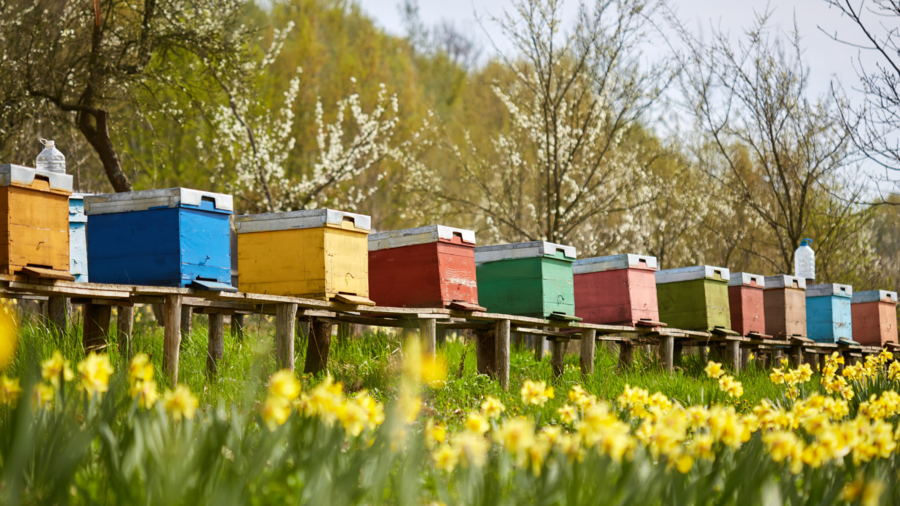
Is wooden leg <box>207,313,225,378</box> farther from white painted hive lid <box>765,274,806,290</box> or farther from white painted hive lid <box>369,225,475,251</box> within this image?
white painted hive lid <box>765,274,806,290</box>

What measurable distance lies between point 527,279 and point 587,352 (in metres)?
1.60

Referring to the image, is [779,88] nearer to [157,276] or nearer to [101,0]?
[101,0]

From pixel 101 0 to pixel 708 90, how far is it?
1147cm

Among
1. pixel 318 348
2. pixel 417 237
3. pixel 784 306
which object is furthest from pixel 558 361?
pixel 784 306

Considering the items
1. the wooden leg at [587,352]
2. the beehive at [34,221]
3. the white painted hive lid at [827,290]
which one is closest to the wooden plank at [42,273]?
the beehive at [34,221]

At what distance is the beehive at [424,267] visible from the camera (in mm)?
8523

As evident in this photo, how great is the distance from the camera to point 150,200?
6.77 metres

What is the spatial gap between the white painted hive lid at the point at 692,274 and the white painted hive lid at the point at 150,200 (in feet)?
23.2

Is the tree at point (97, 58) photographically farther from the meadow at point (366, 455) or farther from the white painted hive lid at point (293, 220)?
the meadow at point (366, 455)

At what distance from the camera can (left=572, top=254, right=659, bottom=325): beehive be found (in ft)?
34.7

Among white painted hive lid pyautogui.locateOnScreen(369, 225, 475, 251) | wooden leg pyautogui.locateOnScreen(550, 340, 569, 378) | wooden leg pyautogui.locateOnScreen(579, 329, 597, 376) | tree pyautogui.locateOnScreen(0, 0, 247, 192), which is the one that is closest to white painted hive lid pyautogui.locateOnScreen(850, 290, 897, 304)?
wooden leg pyautogui.locateOnScreen(550, 340, 569, 378)

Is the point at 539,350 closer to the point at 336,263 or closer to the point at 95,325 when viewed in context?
the point at 336,263

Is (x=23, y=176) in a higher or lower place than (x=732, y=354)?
higher

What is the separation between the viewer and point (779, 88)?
16.5 m
